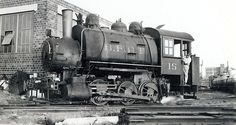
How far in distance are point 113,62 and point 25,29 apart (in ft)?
22.1

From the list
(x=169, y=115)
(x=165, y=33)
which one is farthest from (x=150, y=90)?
(x=169, y=115)

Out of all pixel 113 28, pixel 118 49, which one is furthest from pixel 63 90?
pixel 113 28

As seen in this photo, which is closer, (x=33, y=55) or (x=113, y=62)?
(x=113, y=62)

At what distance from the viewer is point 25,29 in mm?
15336

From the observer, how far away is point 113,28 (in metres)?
12.0

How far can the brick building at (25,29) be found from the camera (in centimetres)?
1475

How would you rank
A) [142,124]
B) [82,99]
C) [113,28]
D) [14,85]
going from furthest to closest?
1. [14,85]
2. [113,28]
3. [82,99]
4. [142,124]

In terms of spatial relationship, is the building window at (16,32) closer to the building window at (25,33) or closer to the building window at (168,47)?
the building window at (25,33)

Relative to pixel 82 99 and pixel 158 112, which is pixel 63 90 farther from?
pixel 158 112

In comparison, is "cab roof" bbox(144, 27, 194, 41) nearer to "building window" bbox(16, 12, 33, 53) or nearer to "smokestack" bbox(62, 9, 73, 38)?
"smokestack" bbox(62, 9, 73, 38)

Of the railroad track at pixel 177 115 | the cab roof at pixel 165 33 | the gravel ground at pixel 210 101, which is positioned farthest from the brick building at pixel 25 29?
the railroad track at pixel 177 115

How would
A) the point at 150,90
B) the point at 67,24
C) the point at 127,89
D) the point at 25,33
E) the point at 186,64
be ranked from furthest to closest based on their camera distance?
1. the point at 25,33
2. the point at 186,64
3. the point at 150,90
4. the point at 127,89
5. the point at 67,24

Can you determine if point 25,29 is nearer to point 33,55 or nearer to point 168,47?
point 33,55

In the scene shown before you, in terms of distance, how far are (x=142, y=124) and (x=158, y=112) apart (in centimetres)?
64
